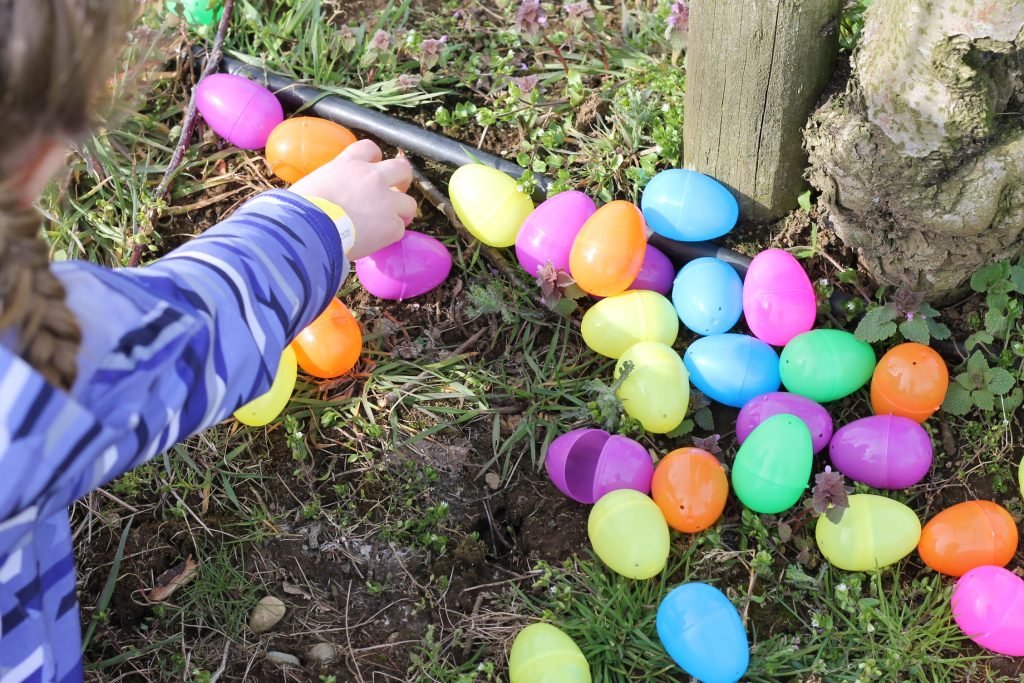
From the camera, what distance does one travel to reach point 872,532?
189 centimetres

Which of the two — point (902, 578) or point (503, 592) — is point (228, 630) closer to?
point (503, 592)

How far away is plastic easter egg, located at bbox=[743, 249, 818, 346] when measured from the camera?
2096 mm

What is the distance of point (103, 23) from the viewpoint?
101 centimetres

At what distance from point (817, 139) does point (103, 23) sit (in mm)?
1573

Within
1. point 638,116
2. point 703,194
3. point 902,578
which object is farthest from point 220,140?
point 902,578

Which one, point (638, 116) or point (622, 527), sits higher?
point (638, 116)

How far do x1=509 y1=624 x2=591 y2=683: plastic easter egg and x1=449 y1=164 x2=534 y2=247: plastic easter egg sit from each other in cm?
95

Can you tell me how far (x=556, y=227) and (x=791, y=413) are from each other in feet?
2.24

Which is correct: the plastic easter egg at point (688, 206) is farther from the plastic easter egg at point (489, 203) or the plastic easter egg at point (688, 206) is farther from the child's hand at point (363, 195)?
the child's hand at point (363, 195)

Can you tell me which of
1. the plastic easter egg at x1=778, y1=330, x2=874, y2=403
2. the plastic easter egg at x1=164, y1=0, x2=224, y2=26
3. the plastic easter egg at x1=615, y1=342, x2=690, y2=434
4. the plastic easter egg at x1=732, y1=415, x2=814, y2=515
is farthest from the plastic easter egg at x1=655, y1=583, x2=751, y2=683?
the plastic easter egg at x1=164, y1=0, x2=224, y2=26

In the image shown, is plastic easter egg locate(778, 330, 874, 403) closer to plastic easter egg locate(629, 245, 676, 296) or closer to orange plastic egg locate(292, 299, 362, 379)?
plastic easter egg locate(629, 245, 676, 296)

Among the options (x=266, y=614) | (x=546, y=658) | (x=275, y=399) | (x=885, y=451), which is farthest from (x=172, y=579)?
(x=885, y=451)

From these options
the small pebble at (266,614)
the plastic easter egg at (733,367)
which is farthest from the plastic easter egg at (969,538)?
the small pebble at (266,614)

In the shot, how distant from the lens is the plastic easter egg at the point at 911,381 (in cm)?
203
